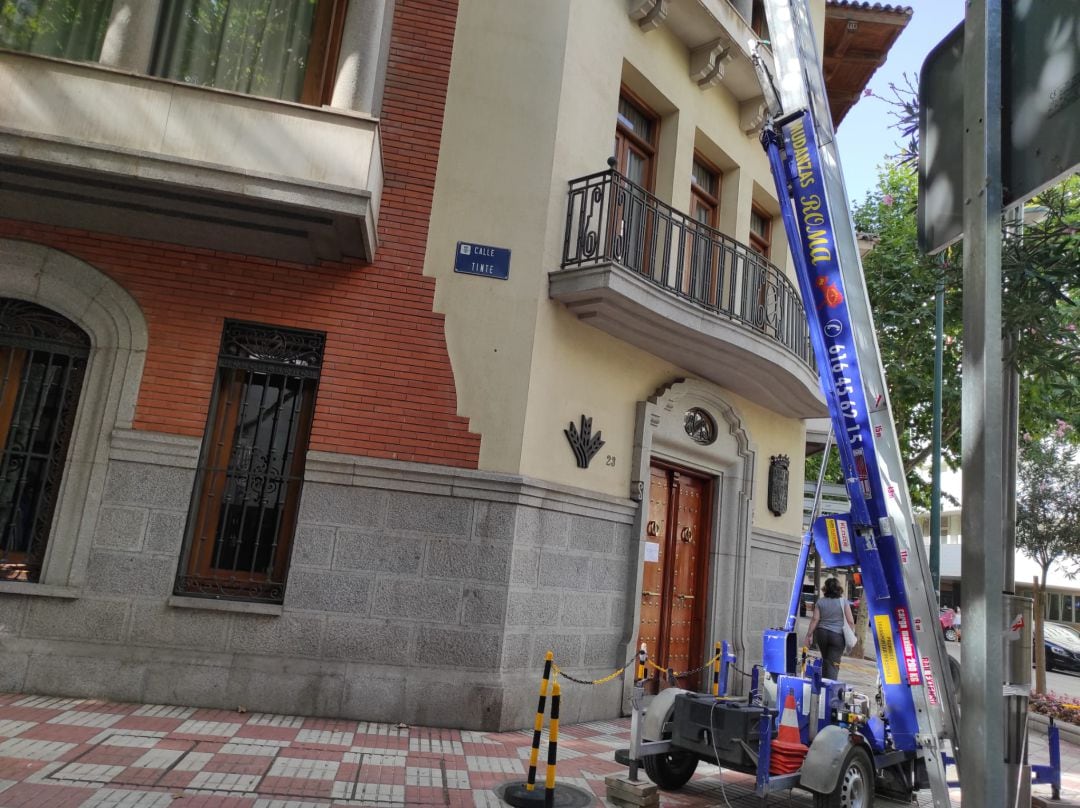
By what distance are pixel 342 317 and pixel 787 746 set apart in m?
5.84

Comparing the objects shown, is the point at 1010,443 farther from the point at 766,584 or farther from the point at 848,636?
the point at 766,584

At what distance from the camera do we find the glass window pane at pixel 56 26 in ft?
25.8

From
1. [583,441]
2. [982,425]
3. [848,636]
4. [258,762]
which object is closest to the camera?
[982,425]

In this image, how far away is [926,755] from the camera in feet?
17.3

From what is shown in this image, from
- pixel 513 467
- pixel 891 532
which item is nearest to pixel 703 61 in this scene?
pixel 513 467

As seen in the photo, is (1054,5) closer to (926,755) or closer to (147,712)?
(926,755)

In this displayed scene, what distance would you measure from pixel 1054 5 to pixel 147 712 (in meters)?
7.96

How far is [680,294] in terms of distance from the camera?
9312mm

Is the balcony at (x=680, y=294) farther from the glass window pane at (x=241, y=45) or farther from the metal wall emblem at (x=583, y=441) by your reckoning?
the glass window pane at (x=241, y=45)

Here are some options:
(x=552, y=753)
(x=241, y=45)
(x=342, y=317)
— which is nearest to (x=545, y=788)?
(x=552, y=753)

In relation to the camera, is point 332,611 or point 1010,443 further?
point 332,611

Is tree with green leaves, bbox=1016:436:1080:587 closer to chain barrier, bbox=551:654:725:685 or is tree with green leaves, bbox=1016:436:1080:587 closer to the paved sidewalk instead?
the paved sidewalk

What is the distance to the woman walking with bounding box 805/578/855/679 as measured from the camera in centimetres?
996

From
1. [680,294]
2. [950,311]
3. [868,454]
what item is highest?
[950,311]
